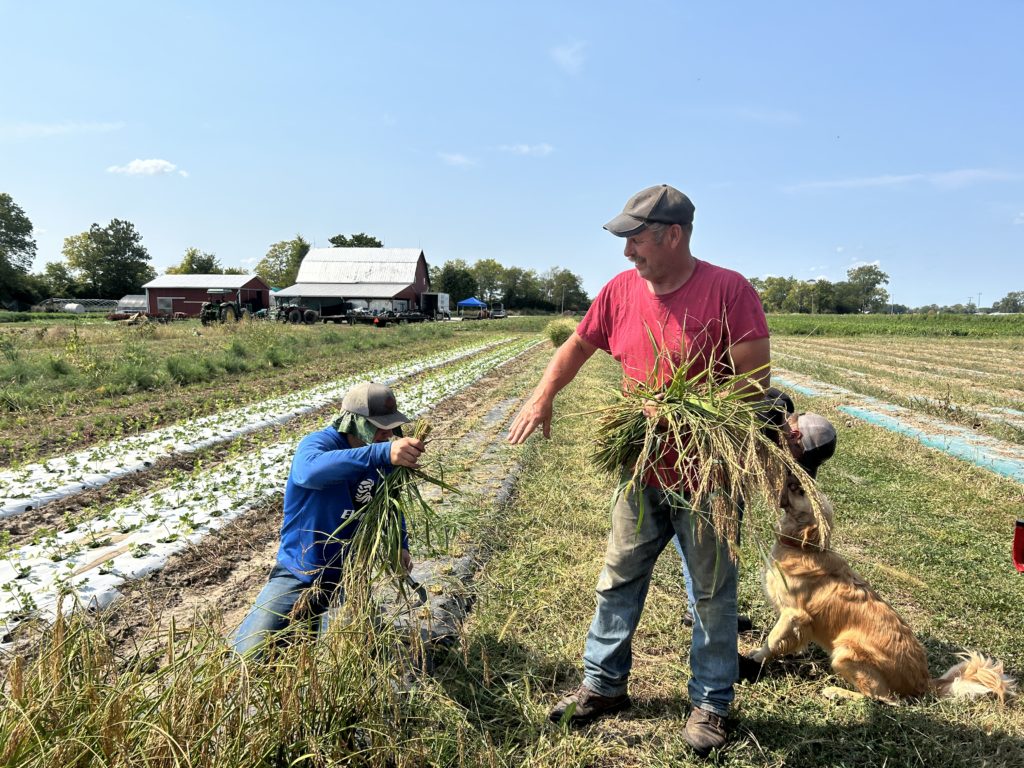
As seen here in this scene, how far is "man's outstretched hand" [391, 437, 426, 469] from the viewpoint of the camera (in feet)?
8.28

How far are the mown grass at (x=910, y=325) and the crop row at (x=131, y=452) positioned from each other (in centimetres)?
3244

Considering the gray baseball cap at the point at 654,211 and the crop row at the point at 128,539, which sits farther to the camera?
the crop row at the point at 128,539

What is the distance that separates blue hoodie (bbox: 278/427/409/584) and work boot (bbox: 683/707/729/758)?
→ 1419 mm

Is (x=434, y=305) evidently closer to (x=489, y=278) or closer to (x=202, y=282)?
(x=202, y=282)

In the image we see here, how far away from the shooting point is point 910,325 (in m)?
40.9

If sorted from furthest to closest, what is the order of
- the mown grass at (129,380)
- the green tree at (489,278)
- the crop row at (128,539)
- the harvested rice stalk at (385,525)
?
1. the green tree at (489,278)
2. the mown grass at (129,380)
3. the crop row at (128,539)
4. the harvested rice stalk at (385,525)

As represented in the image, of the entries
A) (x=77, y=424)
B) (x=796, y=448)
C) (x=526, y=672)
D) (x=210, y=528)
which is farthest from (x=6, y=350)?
(x=796, y=448)

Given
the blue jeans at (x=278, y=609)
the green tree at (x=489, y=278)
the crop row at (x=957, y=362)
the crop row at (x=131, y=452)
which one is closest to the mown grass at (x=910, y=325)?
the crop row at (x=957, y=362)

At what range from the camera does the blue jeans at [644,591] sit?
2.43m

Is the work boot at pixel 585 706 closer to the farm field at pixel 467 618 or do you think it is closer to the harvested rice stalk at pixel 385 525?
the farm field at pixel 467 618

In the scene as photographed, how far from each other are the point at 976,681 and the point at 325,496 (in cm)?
304

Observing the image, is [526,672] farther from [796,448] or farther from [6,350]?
[6,350]

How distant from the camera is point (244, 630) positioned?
8.71 feet

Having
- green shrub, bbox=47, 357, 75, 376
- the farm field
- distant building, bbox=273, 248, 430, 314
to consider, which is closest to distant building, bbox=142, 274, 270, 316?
distant building, bbox=273, 248, 430, 314
